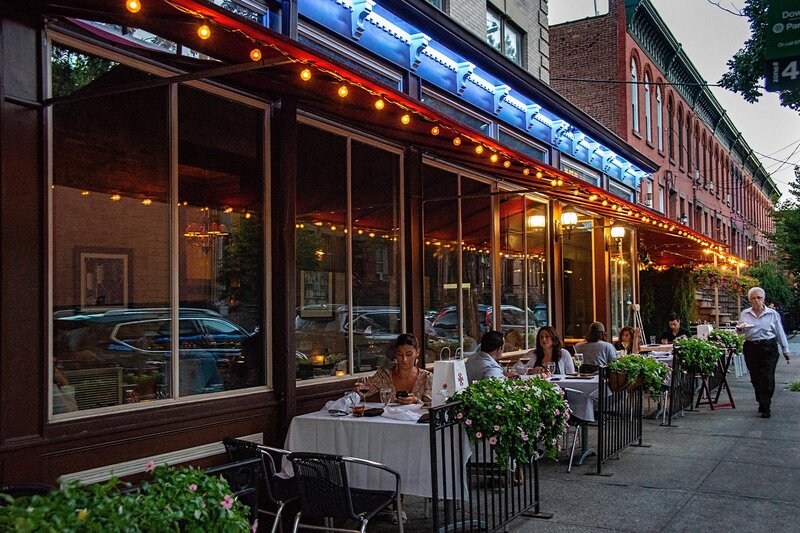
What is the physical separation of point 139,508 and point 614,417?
→ 21.6ft

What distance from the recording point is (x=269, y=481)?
18.4 ft

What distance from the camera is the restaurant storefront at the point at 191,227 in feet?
16.5

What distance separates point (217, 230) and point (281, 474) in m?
2.25

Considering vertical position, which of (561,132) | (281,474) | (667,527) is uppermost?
(561,132)

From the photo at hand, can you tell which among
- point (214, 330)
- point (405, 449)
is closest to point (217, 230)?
point (214, 330)

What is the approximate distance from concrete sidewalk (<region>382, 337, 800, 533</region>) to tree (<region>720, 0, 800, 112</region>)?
726 cm

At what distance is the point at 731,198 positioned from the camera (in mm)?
43719

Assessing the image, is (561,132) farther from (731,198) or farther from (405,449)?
(731,198)

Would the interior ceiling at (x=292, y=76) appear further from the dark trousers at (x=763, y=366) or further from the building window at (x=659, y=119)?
the building window at (x=659, y=119)

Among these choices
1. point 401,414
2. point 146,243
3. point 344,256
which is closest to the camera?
point 401,414

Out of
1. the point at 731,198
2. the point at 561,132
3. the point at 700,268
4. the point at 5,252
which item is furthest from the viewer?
the point at 731,198

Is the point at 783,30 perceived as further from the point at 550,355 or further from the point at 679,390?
the point at 679,390

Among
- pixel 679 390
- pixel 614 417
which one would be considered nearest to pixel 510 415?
pixel 614 417

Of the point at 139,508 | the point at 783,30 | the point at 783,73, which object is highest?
the point at 783,30
